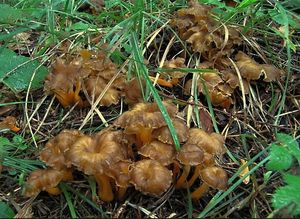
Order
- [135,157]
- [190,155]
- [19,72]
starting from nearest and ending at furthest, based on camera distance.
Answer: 1. [190,155]
2. [135,157]
3. [19,72]

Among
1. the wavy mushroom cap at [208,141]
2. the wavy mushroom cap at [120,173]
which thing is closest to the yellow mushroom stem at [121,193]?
the wavy mushroom cap at [120,173]

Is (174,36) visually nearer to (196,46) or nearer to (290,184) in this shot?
(196,46)

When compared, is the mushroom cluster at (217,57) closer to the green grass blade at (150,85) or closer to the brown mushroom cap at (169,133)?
the green grass blade at (150,85)

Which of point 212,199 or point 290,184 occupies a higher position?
point 290,184

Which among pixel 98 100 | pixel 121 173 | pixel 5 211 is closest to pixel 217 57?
pixel 98 100

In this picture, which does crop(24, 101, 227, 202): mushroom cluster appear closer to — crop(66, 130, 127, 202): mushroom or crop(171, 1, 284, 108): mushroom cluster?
crop(66, 130, 127, 202): mushroom

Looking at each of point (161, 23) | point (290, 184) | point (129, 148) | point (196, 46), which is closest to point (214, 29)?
point (196, 46)

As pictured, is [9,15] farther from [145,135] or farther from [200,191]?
[200,191]
